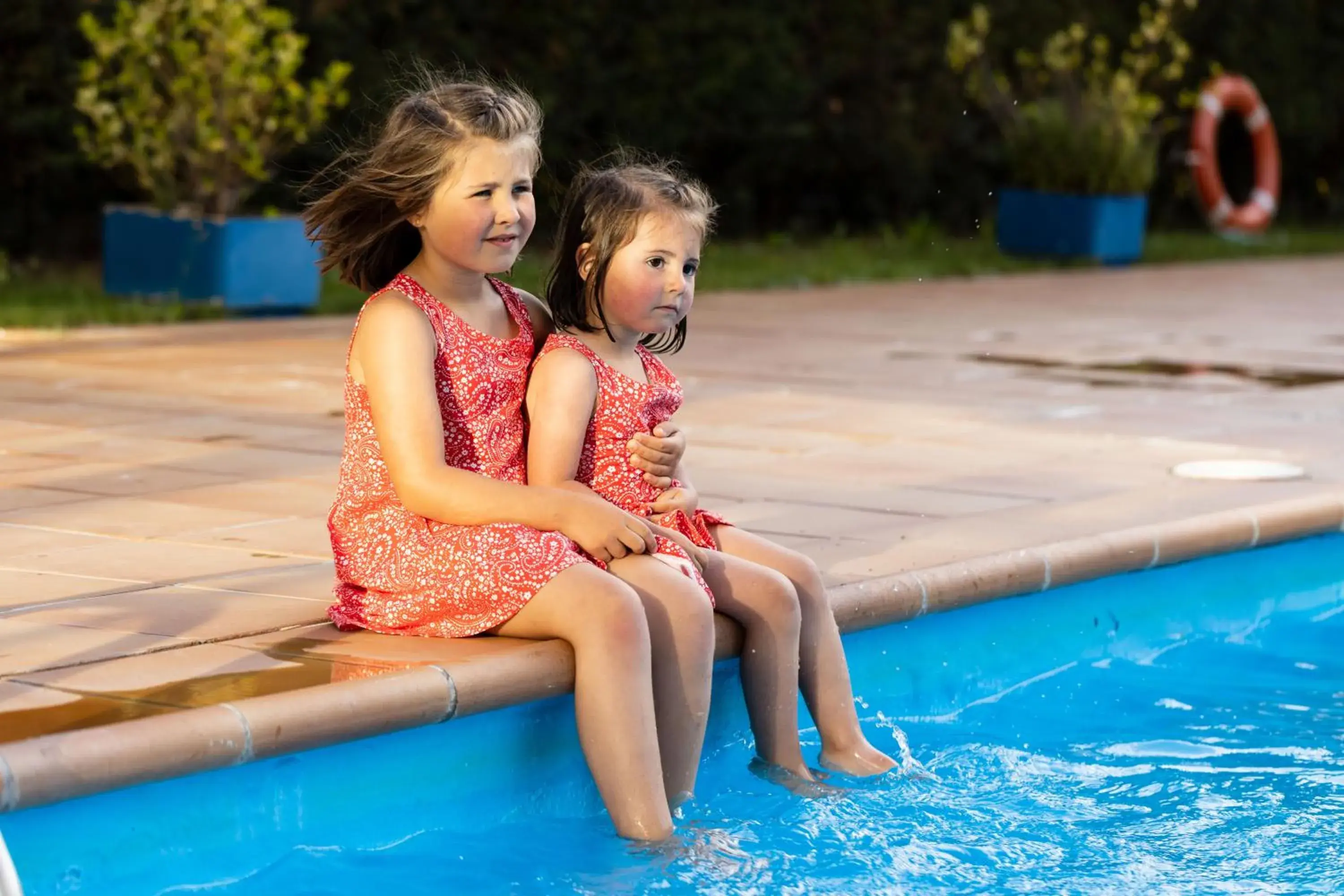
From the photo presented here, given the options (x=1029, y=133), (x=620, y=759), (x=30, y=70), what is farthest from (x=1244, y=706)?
(x=1029, y=133)

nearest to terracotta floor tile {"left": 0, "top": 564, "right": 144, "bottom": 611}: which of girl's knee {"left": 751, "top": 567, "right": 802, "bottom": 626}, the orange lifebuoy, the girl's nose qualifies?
the girl's nose

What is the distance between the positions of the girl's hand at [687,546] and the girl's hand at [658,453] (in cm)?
8

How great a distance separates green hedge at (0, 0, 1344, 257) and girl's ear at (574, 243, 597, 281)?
302 inches

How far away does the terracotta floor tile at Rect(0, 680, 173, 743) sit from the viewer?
2.52 m

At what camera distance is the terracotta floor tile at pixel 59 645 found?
114 inches

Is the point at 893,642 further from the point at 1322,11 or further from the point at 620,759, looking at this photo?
the point at 1322,11

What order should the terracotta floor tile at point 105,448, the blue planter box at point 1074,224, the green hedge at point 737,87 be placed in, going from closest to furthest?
the terracotta floor tile at point 105,448, the green hedge at point 737,87, the blue planter box at point 1074,224

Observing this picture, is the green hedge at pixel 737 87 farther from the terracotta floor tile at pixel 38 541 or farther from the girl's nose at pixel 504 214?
the girl's nose at pixel 504 214

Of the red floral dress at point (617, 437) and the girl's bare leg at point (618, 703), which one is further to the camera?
the red floral dress at point (617, 437)

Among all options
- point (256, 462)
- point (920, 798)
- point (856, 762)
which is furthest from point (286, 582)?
point (256, 462)

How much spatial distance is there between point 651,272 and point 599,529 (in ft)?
1.43

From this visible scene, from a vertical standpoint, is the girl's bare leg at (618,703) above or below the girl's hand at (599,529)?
below

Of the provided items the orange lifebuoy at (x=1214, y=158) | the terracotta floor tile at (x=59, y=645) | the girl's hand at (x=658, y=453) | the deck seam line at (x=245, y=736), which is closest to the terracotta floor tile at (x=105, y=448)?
the terracotta floor tile at (x=59, y=645)

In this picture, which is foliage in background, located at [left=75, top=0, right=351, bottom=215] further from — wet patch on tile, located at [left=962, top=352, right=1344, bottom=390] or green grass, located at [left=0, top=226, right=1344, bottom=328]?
wet patch on tile, located at [left=962, top=352, right=1344, bottom=390]
